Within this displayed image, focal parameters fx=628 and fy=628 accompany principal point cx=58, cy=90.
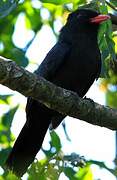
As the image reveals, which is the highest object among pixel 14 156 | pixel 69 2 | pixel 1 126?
pixel 69 2

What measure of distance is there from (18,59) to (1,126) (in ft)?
2.44

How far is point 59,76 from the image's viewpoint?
19.0 feet

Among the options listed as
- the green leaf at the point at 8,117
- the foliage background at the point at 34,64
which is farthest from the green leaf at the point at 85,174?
the green leaf at the point at 8,117

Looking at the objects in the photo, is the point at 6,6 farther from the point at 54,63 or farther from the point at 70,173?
the point at 70,173

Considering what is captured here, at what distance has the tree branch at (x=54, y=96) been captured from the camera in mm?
4441

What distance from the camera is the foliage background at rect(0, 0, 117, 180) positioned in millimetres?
4999

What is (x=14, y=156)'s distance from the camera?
5.48 metres

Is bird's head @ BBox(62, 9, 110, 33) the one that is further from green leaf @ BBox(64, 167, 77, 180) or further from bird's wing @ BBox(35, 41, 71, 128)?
green leaf @ BBox(64, 167, 77, 180)

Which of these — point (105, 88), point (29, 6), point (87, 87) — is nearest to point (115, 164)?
point (87, 87)

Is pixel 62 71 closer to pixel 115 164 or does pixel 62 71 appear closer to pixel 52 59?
pixel 52 59

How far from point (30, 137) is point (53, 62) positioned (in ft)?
2.36

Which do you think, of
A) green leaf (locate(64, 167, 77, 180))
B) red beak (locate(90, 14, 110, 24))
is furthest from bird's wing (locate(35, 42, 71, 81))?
green leaf (locate(64, 167, 77, 180))

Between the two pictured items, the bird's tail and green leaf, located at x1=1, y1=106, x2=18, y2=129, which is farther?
green leaf, located at x1=1, y1=106, x2=18, y2=129

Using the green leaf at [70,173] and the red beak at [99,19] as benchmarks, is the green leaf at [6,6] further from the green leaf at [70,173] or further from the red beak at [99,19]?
the green leaf at [70,173]
